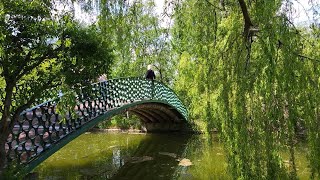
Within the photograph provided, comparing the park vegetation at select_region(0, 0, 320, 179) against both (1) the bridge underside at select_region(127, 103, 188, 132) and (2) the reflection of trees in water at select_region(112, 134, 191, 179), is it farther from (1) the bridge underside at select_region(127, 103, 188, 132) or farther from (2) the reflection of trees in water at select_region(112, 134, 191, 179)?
(1) the bridge underside at select_region(127, 103, 188, 132)

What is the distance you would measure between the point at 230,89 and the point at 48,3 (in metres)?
2.37

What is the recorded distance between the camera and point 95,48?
15.8 ft

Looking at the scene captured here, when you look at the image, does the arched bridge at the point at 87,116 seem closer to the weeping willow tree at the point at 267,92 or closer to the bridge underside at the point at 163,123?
the bridge underside at the point at 163,123

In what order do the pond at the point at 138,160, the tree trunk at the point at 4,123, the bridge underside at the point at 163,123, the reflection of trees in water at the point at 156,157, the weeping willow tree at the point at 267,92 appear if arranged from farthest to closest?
the bridge underside at the point at 163,123 → the reflection of trees in water at the point at 156,157 → the pond at the point at 138,160 → the tree trunk at the point at 4,123 → the weeping willow tree at the point at 267,92

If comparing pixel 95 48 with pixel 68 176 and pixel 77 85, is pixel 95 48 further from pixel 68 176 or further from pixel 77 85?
pixel 68 176

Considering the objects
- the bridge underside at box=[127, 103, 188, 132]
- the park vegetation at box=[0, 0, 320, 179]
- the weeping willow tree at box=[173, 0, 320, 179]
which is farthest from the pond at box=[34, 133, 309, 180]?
the weeping willow tree at box=[173, 0, 320, 179]

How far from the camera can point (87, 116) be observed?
8.01 meters

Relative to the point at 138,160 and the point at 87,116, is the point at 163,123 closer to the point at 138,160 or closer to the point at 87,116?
the point at 138,160

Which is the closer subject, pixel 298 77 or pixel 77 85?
pixel 298 77

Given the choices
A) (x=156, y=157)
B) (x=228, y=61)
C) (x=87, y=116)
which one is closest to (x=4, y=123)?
(x=228, y=61)

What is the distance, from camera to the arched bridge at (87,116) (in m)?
5.34

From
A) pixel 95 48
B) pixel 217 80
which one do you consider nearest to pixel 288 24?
pixel 217 80

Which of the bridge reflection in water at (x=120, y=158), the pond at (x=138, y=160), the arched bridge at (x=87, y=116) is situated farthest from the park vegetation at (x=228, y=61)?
the bridge reflection in water at (x=120, y=158)

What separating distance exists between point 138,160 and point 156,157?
0.84 m
